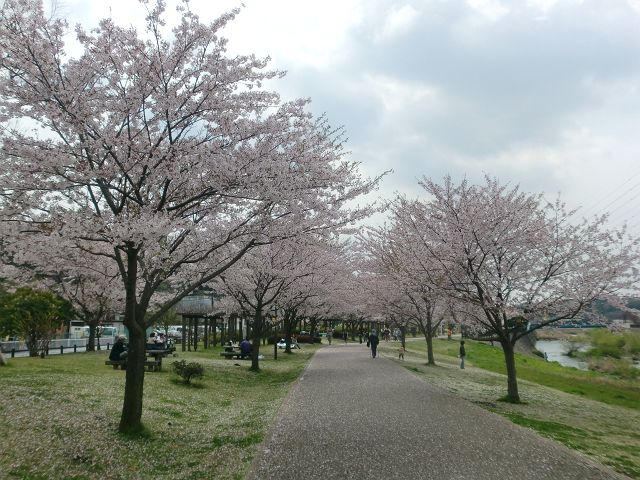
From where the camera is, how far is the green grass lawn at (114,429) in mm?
6258

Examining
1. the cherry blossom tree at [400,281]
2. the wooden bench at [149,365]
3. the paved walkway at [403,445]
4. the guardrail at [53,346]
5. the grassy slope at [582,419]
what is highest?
the cherry blossom tree at [400,281]

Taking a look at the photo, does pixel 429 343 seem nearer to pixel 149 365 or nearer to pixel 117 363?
pixel 149 365

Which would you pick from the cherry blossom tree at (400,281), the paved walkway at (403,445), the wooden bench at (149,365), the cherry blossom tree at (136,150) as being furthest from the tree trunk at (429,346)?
the cherry blossom tree at (136,150)

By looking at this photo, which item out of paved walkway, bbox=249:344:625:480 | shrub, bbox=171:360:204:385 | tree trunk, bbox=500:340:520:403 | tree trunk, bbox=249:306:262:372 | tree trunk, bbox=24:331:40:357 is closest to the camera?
paved walkway, bbox=249:344:625:480

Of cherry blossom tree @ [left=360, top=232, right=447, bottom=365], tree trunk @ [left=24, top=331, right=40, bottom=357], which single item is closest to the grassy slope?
cherry blossom tree @ [left=360, top=232, right=447, bottom=365]

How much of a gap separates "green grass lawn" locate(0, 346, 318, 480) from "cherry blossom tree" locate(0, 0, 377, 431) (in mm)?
834

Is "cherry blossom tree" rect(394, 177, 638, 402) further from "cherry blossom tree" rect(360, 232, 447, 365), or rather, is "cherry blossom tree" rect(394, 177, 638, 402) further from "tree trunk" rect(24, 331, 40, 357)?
"tree trunk" rect(24, 331, 40, 357)

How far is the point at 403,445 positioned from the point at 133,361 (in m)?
4.84

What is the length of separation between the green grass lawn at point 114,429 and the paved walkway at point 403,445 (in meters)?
0.66

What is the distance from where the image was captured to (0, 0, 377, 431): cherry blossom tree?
7156 millimetres

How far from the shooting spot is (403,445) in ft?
25.8

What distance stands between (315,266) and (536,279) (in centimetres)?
1094

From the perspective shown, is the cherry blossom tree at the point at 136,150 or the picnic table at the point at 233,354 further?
the picnic table at the point at 233,354

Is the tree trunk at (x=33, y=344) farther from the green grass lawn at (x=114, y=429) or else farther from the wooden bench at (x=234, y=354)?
the green grass lawn at (x=114, y=429)
